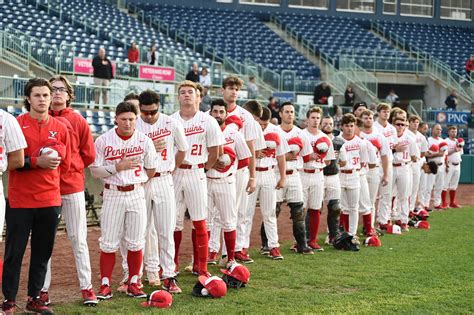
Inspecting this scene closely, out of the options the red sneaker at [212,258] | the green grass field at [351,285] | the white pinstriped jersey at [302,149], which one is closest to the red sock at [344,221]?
the green grass field at [351,285]

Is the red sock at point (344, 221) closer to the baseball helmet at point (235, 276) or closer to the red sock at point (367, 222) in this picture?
the red sock at point (367, 222)

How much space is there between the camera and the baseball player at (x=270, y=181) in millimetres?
10492

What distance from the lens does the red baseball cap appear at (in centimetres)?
780

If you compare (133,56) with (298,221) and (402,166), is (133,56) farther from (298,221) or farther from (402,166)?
(298,221)

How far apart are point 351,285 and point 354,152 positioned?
400 centimetres

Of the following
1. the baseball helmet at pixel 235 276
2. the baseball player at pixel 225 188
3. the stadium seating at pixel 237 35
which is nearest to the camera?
the baseball helmet at pixel 235 276

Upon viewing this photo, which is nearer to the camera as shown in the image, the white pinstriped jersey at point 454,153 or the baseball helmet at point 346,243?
the baseball helmet at point 346,243

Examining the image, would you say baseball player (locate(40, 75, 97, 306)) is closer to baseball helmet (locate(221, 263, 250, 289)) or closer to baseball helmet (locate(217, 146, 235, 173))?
baseball helmet (locate(221, 263, 250, 289))

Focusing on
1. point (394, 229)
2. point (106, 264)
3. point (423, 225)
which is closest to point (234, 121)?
point (106, 264)

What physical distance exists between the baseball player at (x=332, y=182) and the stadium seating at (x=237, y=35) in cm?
1850

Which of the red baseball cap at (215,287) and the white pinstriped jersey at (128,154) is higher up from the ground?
the white pinstriped jersey at (128,154)

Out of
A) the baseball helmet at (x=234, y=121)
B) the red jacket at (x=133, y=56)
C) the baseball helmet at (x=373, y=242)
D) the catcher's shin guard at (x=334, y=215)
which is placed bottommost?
the baseball helmet at (x=373, y=242)

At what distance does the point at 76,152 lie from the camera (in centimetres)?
744

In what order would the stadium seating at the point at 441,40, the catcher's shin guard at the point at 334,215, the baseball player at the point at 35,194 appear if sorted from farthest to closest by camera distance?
the stadium seating at the point at 441,40 < the catcher's shin guard at the point at 334,215 < the baseball player at the point at 35,194
